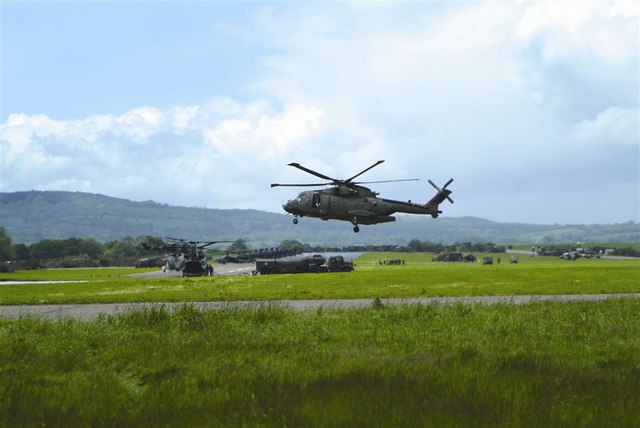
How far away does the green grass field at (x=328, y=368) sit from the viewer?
1145 centimetres

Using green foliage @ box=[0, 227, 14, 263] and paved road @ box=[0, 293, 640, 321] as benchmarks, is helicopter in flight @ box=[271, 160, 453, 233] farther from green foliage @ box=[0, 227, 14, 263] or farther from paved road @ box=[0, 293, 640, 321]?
green foliage @ box=[0, 227, 14, 263]

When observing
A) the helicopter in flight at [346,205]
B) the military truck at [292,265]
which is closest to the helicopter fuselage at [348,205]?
the helicopter in flight at [346,205]

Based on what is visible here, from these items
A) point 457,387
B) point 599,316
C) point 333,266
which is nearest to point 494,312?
point 599,316

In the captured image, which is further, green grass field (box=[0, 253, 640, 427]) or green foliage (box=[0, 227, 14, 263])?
green foliage (box=[0, 227, 14, 263])

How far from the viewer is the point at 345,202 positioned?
1169 inches

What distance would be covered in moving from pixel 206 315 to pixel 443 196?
49.5ft

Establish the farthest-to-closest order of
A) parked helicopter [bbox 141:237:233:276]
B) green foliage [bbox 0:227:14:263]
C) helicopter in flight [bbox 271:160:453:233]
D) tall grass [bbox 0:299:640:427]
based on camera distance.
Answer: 1. green foliage [bbox 0:227:14:263]
2. parked helicopter [bbox 141:237:233:276]
3. helicopter in flight [bbox 271:160:453:233]
4. tall grass [bbox 0:299:640:427]

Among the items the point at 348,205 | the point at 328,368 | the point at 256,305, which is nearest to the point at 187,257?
the point at 256,305

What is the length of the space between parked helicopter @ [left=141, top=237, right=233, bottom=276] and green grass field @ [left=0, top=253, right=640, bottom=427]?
52.6 meters

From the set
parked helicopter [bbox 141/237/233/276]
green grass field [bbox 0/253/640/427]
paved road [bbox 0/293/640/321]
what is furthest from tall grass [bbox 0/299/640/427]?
parked helicopter [bbox 141/237/233/276]

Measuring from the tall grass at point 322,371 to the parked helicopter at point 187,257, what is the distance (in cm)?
5318

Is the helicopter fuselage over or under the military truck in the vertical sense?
over

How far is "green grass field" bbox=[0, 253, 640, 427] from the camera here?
11453 mm

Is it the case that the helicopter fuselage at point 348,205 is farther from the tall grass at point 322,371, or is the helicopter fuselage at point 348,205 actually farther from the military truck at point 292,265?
the military truck at point 292,265
